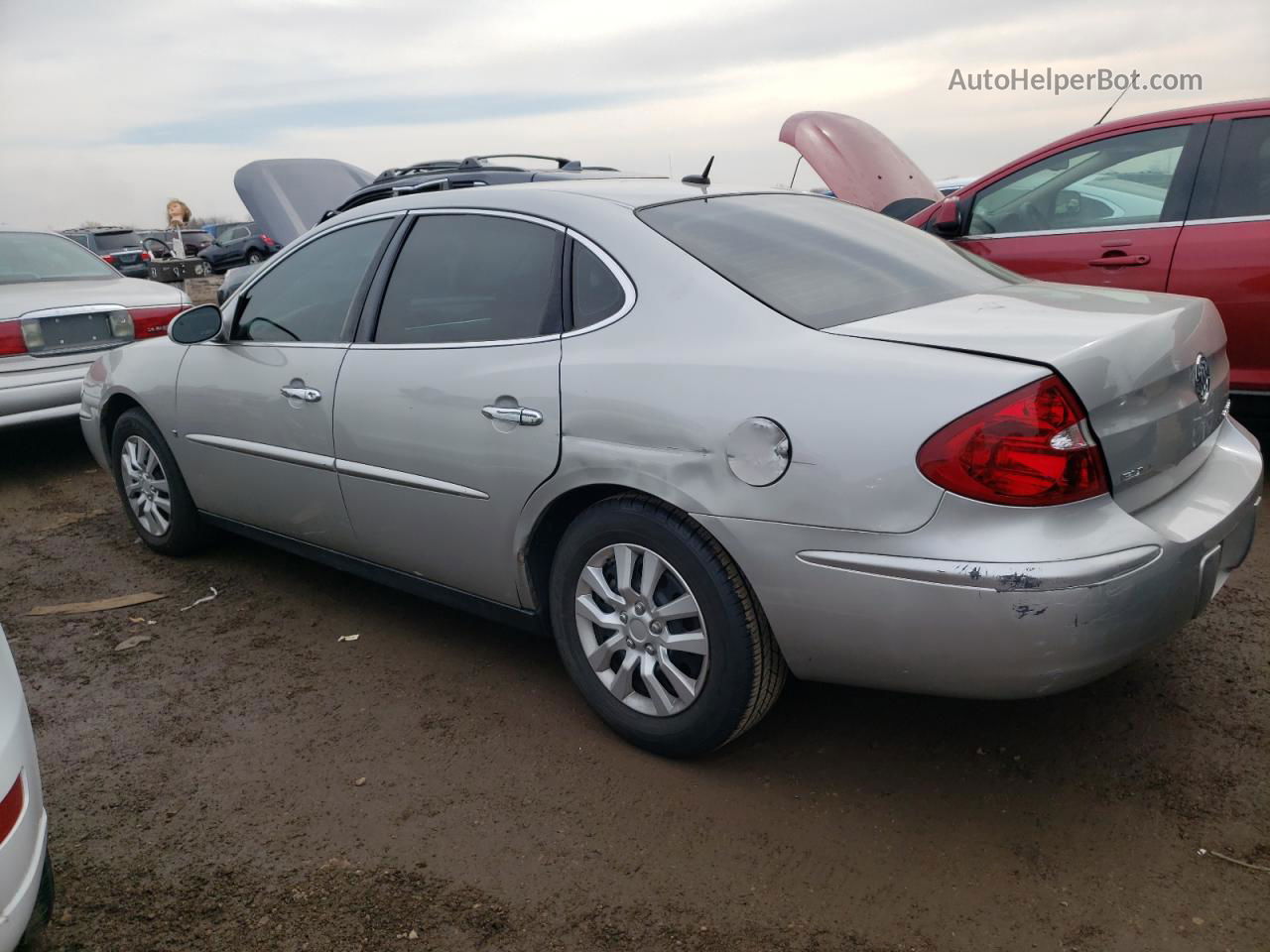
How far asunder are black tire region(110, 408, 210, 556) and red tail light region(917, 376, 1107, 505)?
11.0 feet

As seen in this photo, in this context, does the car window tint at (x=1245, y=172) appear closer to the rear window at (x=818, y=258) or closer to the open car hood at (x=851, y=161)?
the rear window at (x=818, y=258)

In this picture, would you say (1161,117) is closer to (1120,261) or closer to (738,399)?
(1120,261)

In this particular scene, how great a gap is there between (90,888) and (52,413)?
180 inches

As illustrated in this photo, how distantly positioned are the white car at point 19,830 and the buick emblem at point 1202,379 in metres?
2.72

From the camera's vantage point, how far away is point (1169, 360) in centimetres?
250

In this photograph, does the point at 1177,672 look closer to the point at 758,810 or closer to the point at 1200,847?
the point at 1200,847

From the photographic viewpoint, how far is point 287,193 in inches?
383

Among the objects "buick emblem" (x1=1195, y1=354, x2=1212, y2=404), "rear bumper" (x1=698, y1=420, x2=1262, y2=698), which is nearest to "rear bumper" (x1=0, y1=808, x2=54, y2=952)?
"rear bumper" (x1=698, y1=420, x2=1262, y2=698)

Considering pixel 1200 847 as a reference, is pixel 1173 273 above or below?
above

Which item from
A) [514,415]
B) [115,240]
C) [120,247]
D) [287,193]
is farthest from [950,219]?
[115,240]

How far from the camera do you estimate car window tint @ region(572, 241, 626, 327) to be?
9.45 feet

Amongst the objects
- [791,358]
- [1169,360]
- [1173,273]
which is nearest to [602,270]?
[791,358]

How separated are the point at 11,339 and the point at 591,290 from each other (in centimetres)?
477

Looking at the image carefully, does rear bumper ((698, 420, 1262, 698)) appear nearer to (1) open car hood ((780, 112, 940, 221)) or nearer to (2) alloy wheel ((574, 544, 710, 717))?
(2) alloy wheel ((574, 544, 710, 717))
